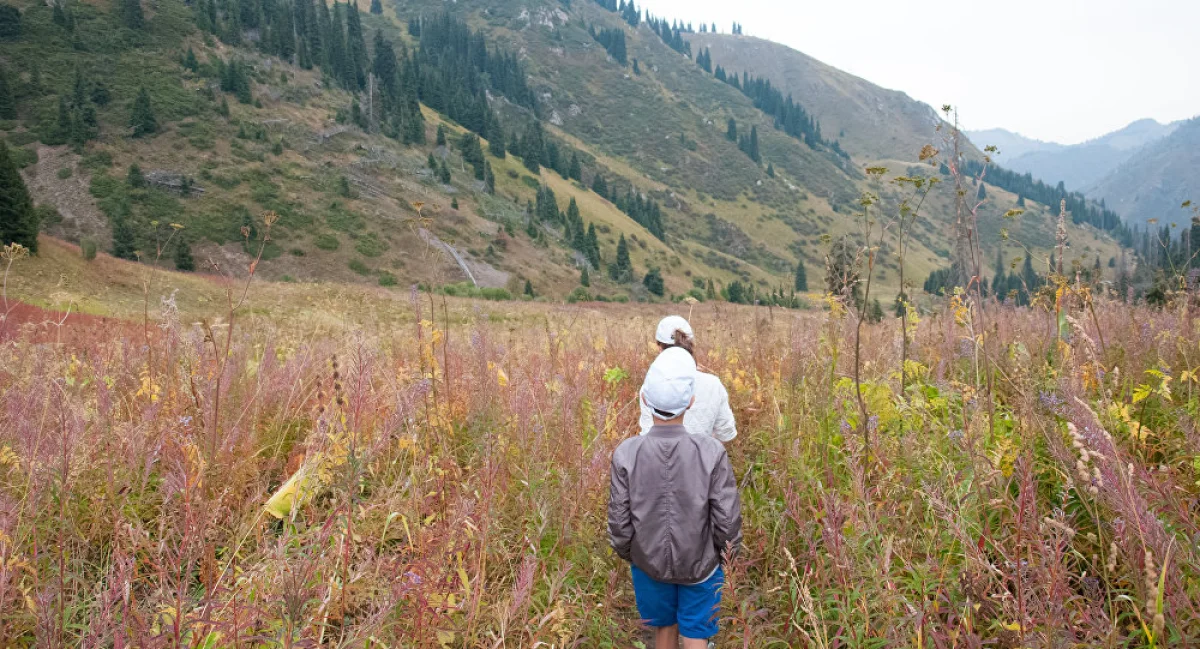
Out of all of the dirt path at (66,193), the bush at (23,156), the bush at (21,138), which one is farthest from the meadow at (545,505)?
the bush at (21,138)

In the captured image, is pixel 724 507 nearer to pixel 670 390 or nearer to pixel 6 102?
pixel 670 390

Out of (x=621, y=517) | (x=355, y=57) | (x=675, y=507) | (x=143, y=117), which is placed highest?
(x=355, y=57)

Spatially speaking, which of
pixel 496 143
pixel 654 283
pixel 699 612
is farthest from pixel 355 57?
pixel 699 612

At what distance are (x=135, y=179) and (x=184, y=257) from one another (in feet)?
36.5

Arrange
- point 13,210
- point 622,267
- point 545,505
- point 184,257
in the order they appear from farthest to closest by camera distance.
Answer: point 622,267, point 184,257, point 13,210, point 545,505

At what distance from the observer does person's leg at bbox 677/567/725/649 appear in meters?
2.75

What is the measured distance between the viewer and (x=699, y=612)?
2.76 metres

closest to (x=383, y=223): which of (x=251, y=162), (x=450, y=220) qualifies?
(x=450, y=220)

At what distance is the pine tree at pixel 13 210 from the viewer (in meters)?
24.2

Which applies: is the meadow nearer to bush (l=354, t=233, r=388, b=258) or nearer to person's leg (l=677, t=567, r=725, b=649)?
person's leg (l=677, t=567, r=725, b=649)

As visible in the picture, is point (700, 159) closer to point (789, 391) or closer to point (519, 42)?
point (519, 42)

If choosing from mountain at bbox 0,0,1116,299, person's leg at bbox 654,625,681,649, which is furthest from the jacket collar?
mountain at bbox 0,0,1116,299

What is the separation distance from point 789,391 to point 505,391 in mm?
2095

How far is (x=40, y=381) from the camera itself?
129 inches
